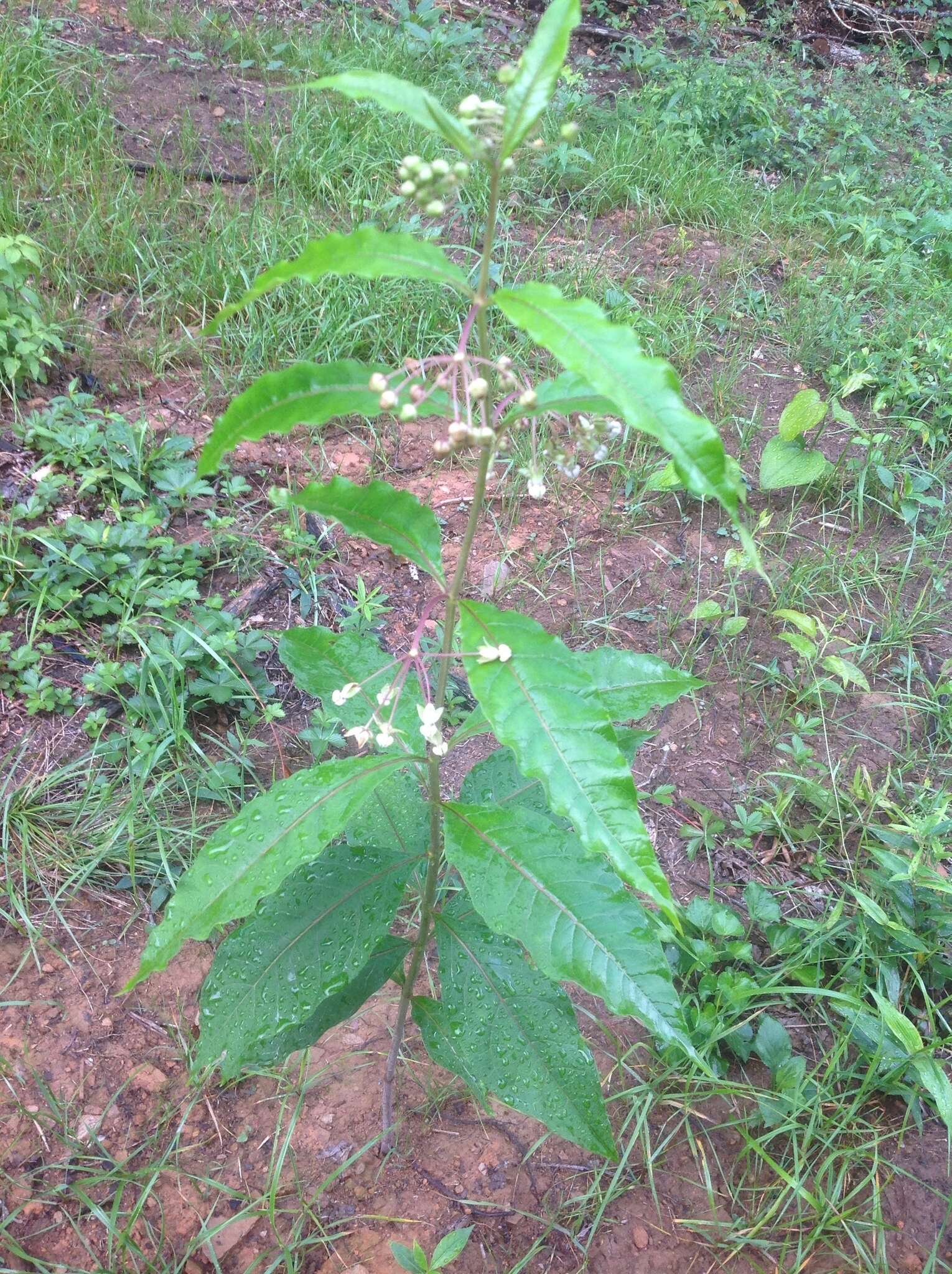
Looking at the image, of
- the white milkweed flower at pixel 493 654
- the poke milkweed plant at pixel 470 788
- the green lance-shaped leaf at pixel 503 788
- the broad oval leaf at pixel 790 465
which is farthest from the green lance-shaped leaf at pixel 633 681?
the broad oval leaf at pixel 790 465

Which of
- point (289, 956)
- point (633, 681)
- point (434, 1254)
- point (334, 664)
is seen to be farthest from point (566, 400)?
point (434, 1254)

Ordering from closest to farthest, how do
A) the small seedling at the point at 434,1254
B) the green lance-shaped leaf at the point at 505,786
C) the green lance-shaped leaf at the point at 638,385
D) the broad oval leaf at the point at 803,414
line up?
the green lance-shaped leaf at the point at 638,385
the small seedling at the point at 434,1254
the green lance-shaped leaf at the point at 505,786
the broad oval leaf at the point at 803,414

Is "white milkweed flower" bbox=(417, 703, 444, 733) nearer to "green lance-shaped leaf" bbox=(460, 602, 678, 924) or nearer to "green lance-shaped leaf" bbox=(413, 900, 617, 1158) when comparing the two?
"green lance-shaped leaf" bbox=(460, 602, 678, 924)

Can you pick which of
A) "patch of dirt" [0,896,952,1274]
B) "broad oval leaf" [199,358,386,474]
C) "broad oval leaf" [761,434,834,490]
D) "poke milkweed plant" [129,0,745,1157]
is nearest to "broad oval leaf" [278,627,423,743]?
"poke milkweed plant" [129,0,745,1157]

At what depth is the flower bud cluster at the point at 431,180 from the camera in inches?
39.8

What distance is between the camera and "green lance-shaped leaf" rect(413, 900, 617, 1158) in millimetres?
1425

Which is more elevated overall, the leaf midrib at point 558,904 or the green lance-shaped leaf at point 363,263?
the green lance-shaped leaf at point 363,263

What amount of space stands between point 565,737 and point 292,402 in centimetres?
52

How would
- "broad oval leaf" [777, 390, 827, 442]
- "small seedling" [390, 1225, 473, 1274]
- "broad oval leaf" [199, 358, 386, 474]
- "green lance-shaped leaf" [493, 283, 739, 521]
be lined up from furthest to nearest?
"broad oval leaf" [777, 390, 827, 442] < "small seedling" [390, 1225, 473, 1274] < "broad oval leaf" [199, 358, 386, 474] < "green lance-shaped leaf" [493, 283, 739, 521]

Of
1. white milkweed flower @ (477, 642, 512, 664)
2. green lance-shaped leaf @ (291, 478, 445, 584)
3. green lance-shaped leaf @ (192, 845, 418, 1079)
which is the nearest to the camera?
white milkweed flower @ (477, 642, 512, 664)

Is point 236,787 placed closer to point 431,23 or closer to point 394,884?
point 394,884

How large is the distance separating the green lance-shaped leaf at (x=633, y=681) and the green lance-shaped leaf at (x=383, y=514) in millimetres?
337

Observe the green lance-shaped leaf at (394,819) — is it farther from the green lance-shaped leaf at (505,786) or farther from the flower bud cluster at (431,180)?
Answer: the flower bud cluster at (431,180)

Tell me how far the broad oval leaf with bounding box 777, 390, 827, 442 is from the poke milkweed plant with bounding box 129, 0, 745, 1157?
2.09m
